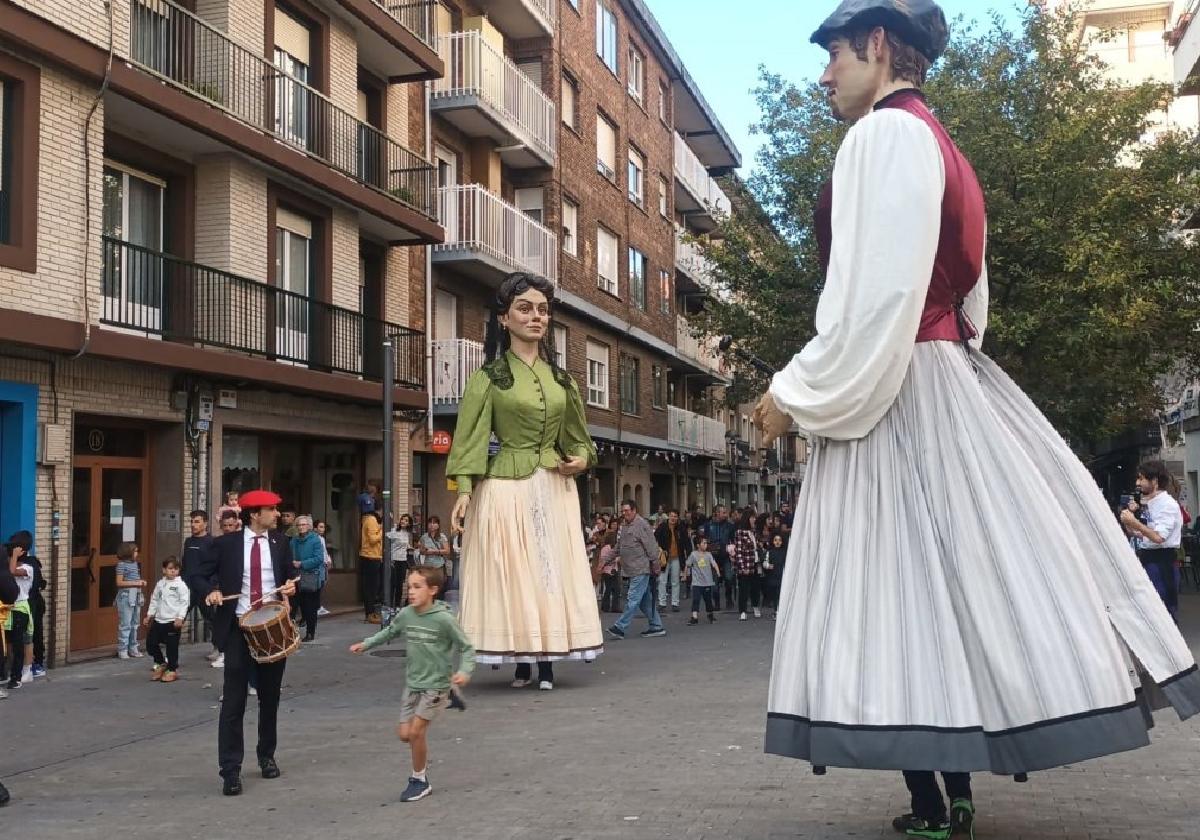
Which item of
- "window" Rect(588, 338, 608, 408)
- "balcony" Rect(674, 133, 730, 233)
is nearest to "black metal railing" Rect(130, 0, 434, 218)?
"window" Rect(588, 338, 608, 408)

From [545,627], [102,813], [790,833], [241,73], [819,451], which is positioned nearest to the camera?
[819,451]

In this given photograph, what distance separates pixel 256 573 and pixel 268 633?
3.25ft

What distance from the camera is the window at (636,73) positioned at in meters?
35.0

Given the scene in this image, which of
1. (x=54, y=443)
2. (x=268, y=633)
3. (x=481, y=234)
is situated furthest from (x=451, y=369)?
(x=268, y=633)

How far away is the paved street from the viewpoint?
5250 millimetres

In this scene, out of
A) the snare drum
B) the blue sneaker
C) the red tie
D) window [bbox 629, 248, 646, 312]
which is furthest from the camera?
window [bbox 629, 248, 646, 312]

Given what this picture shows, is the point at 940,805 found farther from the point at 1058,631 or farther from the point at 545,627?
the point at 545,627

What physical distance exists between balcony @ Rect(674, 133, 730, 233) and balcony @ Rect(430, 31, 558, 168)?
11654mm

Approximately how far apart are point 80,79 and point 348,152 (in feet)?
20.1

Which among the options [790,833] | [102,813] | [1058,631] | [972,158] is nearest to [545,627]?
[102,813]

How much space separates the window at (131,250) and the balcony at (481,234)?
758 cm

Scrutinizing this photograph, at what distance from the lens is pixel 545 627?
998 centimetres

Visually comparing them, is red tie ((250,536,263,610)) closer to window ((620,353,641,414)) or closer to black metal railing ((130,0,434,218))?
black metal railing ((130,0,434,218))

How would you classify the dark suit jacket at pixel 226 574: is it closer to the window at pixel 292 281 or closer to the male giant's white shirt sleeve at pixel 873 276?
the male giant's white shirt sleeve at pixel 873 276
